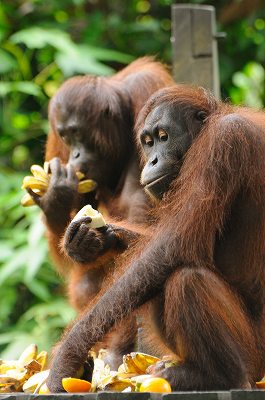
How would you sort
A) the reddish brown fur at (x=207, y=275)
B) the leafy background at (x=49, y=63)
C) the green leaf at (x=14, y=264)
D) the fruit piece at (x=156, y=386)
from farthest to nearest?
the leafy background at (x=49, y=63), the green leaf at (x=14, y=264), the reddish brown fur at (x=207, y=275), the fruit piece at (x=156, y=386)

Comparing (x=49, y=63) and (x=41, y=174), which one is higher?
(x=41, y=174)

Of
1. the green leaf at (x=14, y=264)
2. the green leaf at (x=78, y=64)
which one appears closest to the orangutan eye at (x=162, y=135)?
the green leaf at (x=14, y=264)

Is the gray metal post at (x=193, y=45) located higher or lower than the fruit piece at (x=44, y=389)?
higher

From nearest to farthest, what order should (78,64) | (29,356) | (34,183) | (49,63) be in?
(29,356) < (34,183) < (78,64) < (49,63)

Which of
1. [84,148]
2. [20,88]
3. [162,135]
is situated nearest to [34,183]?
[84,148]

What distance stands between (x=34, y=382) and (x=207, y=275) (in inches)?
38.2

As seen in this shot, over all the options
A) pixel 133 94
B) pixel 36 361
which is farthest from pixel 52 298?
pixel 36 361

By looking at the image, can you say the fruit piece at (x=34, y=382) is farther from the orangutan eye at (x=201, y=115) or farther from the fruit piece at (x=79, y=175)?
the fruit piece at (x=79, y=175)

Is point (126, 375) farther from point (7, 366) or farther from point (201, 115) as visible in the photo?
point (201, 115)

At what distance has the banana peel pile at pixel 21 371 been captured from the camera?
4.05 m

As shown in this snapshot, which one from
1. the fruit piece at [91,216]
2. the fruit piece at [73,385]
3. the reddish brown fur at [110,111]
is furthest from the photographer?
the reddish brown fur at [110,111]

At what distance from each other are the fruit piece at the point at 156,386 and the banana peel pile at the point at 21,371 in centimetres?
78

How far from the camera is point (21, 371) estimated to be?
423cm

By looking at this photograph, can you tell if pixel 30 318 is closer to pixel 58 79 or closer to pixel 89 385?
pixel 58 79
